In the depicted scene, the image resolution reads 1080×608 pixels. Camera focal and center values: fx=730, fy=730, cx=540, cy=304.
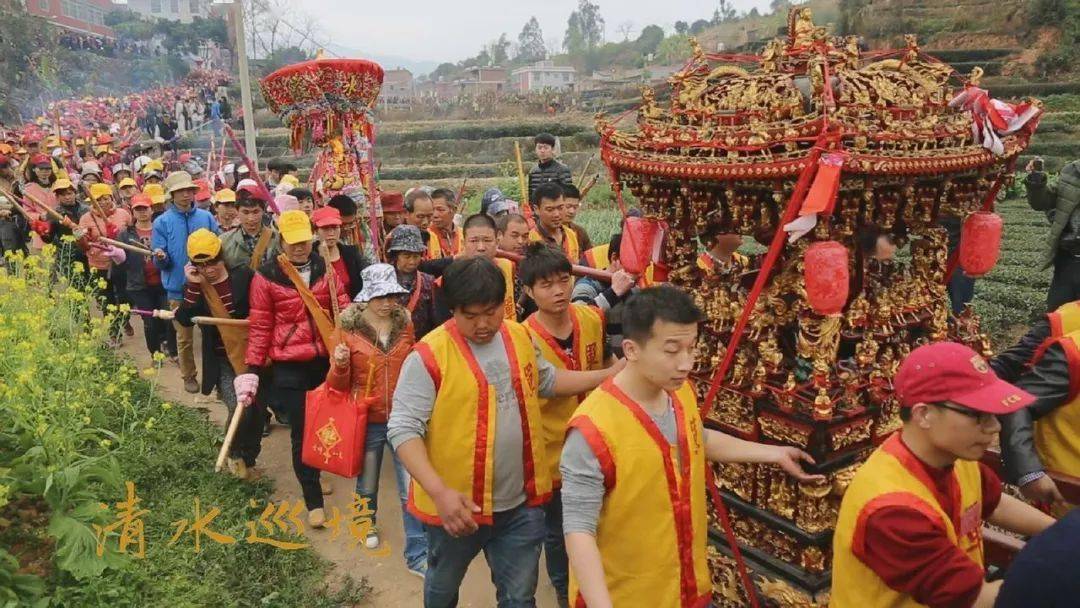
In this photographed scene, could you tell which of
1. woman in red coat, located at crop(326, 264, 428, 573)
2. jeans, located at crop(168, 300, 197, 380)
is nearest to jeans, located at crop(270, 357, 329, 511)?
woman in red coat, located at crop(326, 264, 428, 573)

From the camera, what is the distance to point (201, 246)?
4.84 metres

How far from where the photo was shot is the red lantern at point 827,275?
2.75 metres

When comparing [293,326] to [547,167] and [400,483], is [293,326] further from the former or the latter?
[547,167]

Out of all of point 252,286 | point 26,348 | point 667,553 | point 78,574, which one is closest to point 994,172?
point 667,553

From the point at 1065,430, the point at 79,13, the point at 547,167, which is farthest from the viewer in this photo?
the point at 79,13

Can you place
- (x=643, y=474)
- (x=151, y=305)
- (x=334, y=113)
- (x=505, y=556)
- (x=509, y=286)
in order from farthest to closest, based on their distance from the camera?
(x=151, y=305) < (x=334, y=113) < (x=509, y=286) < (x=505, y=556) < (x=643, y=474)

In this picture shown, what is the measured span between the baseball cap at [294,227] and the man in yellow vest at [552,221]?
1.60 m

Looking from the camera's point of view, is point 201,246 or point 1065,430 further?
point 201,246

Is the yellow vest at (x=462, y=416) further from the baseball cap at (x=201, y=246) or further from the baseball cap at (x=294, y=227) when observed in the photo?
the baseball cap at (x=201, y=246)

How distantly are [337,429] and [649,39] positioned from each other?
3359 inches

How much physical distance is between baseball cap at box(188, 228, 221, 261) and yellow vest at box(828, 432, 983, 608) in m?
4.28

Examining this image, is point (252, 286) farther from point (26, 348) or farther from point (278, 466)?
point (278, 466)

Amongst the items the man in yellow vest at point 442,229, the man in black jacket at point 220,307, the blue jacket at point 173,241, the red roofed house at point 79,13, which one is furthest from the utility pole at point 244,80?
the red roofed house at point 79,13

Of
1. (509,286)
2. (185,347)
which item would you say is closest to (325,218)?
(509,286)
